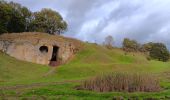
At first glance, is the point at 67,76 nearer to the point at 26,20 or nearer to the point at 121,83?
the point at 121,83

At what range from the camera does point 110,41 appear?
102 m

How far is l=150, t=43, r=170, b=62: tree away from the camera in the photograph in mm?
109562

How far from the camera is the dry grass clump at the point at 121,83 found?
30148 mm

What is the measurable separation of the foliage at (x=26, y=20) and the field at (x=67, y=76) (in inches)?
376

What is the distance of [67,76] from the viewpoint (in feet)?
179

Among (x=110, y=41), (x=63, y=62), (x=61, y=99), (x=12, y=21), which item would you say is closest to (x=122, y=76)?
(x=61, y=99)

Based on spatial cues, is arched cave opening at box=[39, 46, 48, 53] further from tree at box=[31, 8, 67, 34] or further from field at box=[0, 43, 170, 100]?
tree at box=[31, 8, 67, 34]

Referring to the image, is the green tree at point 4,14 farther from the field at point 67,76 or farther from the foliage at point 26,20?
the field at point 67,76

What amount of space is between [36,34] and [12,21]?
25.4 ft

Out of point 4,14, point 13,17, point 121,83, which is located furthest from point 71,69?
point 121,83

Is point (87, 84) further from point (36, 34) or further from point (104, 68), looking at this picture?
point (36, 34)

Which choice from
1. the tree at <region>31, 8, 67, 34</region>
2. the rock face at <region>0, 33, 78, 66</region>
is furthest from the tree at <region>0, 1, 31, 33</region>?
the rock face at <region>0, 33, 78, 66</region>

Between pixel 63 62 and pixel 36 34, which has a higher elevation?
pixel 36 34

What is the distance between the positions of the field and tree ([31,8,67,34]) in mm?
8830
